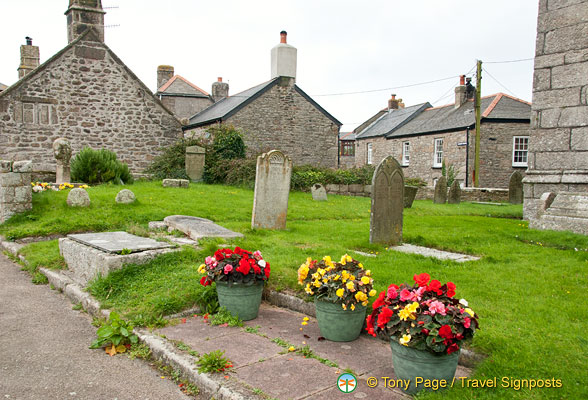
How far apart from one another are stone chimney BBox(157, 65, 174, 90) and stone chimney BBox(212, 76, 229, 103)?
4.11 meters

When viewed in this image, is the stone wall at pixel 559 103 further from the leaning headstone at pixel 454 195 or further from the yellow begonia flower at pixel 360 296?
the leaning headstone at pixel 454 195

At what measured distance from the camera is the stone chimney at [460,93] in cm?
3272

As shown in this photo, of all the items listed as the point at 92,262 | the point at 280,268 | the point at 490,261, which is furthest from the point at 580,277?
the point at 92,262

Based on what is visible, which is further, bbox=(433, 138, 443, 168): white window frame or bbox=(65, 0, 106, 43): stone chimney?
bbox=(433, 138, 443, 168): white window frame

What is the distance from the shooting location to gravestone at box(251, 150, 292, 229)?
31.6ft

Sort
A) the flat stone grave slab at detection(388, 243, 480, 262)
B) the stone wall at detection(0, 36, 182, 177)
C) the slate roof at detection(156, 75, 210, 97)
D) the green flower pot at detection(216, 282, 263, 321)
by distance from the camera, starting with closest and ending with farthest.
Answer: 1. the green flower pot at detection(216, 282, 263, 321)
2. the flat stone grave slab at detection(388, 243, 480, 262)
3. the stone wall at detection(0, 36, 182, 177)
4. the slate roof at detection(156, 75, 210, 97)

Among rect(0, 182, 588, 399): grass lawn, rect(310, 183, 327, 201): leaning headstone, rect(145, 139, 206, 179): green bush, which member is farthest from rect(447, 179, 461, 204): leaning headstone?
rect(145, 139, 206, 179): green bush

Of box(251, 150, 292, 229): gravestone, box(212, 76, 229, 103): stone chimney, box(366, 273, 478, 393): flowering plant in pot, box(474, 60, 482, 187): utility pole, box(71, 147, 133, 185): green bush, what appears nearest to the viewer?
box(366, 273, 478, 393): flowering plant in pot

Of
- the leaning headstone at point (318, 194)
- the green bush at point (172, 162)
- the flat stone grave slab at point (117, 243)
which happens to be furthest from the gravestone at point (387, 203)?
the green bush at point (172, 162)

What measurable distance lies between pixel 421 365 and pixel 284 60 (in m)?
24.4

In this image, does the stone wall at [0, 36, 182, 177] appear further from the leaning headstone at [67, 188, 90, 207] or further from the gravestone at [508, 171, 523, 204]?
the gravestone at [508, 171, 523, 204]

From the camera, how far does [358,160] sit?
136 feet

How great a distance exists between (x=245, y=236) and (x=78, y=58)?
591 inches

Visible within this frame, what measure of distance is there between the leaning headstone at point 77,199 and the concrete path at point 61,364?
558cm
